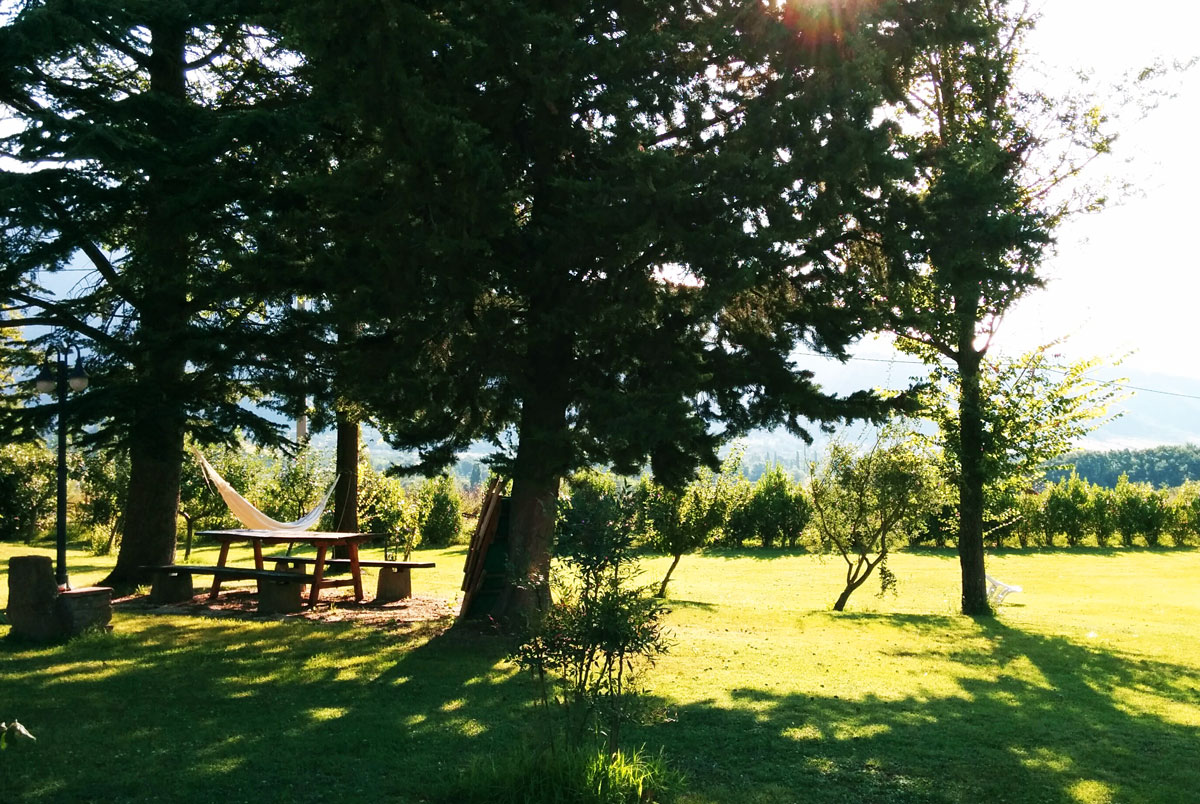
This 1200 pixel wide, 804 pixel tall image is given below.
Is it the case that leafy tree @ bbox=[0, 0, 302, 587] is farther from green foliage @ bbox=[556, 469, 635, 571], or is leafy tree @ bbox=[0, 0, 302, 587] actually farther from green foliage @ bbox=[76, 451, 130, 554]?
green foliage @ bbox=[76, 451, 130, 554]

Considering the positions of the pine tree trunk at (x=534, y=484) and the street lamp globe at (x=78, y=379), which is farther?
the street lamp globe at (x=78, y=379)

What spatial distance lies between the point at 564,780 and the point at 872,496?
1069 centimetres

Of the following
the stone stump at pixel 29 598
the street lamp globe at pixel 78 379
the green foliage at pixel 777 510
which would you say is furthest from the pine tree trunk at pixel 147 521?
the green foliage at pixel 777 510

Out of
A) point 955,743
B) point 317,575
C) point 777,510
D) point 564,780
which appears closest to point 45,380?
point 317,575

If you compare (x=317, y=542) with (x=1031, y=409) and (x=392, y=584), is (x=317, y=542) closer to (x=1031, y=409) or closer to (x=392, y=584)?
(x=392, y=584)

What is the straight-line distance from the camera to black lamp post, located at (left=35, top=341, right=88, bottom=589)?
1133 centimetres

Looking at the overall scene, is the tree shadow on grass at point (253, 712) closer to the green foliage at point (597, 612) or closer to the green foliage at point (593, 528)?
the green foliage at point (597, 612)

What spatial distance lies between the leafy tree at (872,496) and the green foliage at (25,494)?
1905 centimetres

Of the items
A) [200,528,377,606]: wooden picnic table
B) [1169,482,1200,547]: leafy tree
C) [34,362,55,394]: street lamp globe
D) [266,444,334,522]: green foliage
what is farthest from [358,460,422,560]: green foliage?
[1169,482,1200,547]: leafy tree

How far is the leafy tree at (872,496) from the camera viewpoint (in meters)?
14.5

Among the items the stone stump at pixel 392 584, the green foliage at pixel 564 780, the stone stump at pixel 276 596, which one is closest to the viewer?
the green foliage at pixel 564 780

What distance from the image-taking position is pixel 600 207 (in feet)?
26.9

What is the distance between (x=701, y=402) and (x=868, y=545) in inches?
252

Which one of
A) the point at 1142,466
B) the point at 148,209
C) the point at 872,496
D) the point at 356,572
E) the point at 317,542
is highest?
the point at 1142,466
